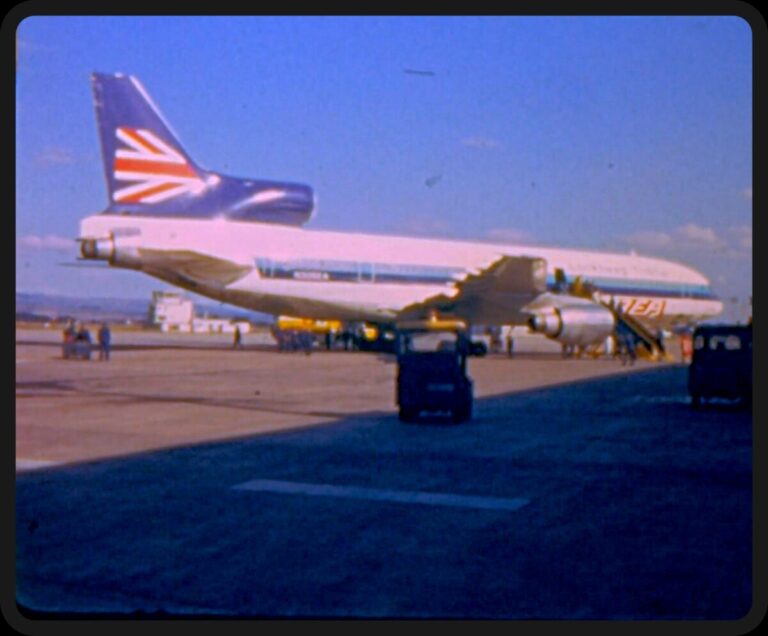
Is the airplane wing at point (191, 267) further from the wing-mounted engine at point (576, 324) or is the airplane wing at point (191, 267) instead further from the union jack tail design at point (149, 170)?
the wing-mounted engine at point (576, 324)

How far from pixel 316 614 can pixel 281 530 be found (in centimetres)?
230

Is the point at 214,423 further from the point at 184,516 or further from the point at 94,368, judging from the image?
→ the point at 94,368

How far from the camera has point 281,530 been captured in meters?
8.20

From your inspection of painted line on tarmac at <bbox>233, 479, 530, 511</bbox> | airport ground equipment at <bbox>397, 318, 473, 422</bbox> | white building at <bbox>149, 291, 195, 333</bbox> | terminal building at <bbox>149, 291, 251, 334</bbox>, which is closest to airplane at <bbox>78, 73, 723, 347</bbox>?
airport ground equipment at <bbox>397, 318, 473, 422</bbox>

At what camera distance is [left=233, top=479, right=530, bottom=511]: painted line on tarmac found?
30.7 feet

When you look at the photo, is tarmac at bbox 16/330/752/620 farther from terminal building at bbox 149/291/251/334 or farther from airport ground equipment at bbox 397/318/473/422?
terminal building at bbox 149/291/251/334

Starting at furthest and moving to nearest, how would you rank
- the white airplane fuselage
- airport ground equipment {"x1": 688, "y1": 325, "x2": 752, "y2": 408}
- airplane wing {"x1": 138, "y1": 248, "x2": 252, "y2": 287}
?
1. the white airplane fuselage
2. airplane wing {"x1": 138, "y1": 248, "x2": 252, "y2": 287}
3. airport ground equipment {"x1": 688, "y1": 325, "x2": 752, "y2": 408}

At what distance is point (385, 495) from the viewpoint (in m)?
9.80

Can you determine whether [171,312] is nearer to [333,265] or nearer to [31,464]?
[333,265]

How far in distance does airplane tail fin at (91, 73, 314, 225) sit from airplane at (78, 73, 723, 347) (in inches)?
1.5

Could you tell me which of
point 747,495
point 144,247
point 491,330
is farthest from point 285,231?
point 747,495

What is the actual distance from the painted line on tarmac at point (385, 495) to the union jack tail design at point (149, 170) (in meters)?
25.5

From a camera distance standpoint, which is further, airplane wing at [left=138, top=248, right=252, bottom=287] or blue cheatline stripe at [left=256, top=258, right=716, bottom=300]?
blue cheatline stripe at [left=256, top=258, right=716, bottom=300]

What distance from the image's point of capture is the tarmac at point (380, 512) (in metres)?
6.32
